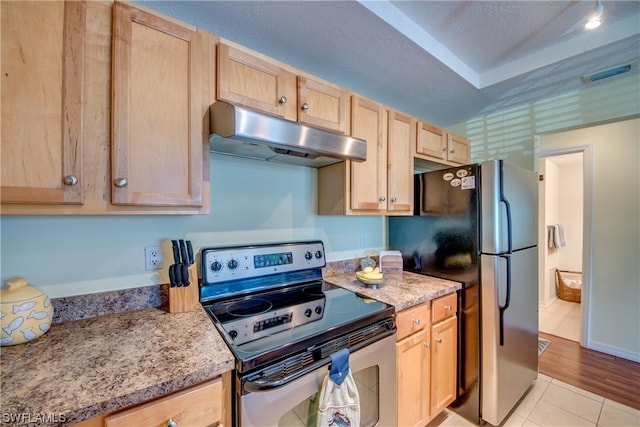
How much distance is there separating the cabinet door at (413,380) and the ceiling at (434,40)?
5.76ft

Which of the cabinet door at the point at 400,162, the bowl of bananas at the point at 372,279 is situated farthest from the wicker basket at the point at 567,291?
the bowl of bananas at the point at 372,279

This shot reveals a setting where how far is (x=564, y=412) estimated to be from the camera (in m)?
1.75

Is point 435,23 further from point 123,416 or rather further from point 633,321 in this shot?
point 633,321

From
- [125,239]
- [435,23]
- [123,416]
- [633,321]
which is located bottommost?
[633,321]

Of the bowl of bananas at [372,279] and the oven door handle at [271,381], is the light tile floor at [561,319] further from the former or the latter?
the oven door handle at [271,381]

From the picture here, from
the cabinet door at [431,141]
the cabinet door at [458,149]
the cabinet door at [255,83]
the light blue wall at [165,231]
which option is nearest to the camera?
the light blue wall at [165,231]

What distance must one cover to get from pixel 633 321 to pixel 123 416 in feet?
12.5

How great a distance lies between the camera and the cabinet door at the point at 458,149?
92.8 inches

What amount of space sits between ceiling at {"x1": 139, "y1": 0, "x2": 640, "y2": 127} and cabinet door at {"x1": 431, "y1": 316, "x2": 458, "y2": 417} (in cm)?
175

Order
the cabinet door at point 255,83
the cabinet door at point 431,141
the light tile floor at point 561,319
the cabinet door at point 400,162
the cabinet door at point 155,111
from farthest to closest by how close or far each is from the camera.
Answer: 1. the light tile floor at point 561,319
2. the cabinet door at point 431,141
3. the cabinet door at point 400,162
4. the cabinet door at point 255,83
5. the cabinet door at point 155,111

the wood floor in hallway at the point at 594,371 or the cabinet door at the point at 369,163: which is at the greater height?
the cabinet door at the point at 369,163

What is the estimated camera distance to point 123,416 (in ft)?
2.25

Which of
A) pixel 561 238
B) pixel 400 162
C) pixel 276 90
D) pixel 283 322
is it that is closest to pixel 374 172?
pixel 400 162

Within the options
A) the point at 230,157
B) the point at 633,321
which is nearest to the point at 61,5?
the point at 230,157
